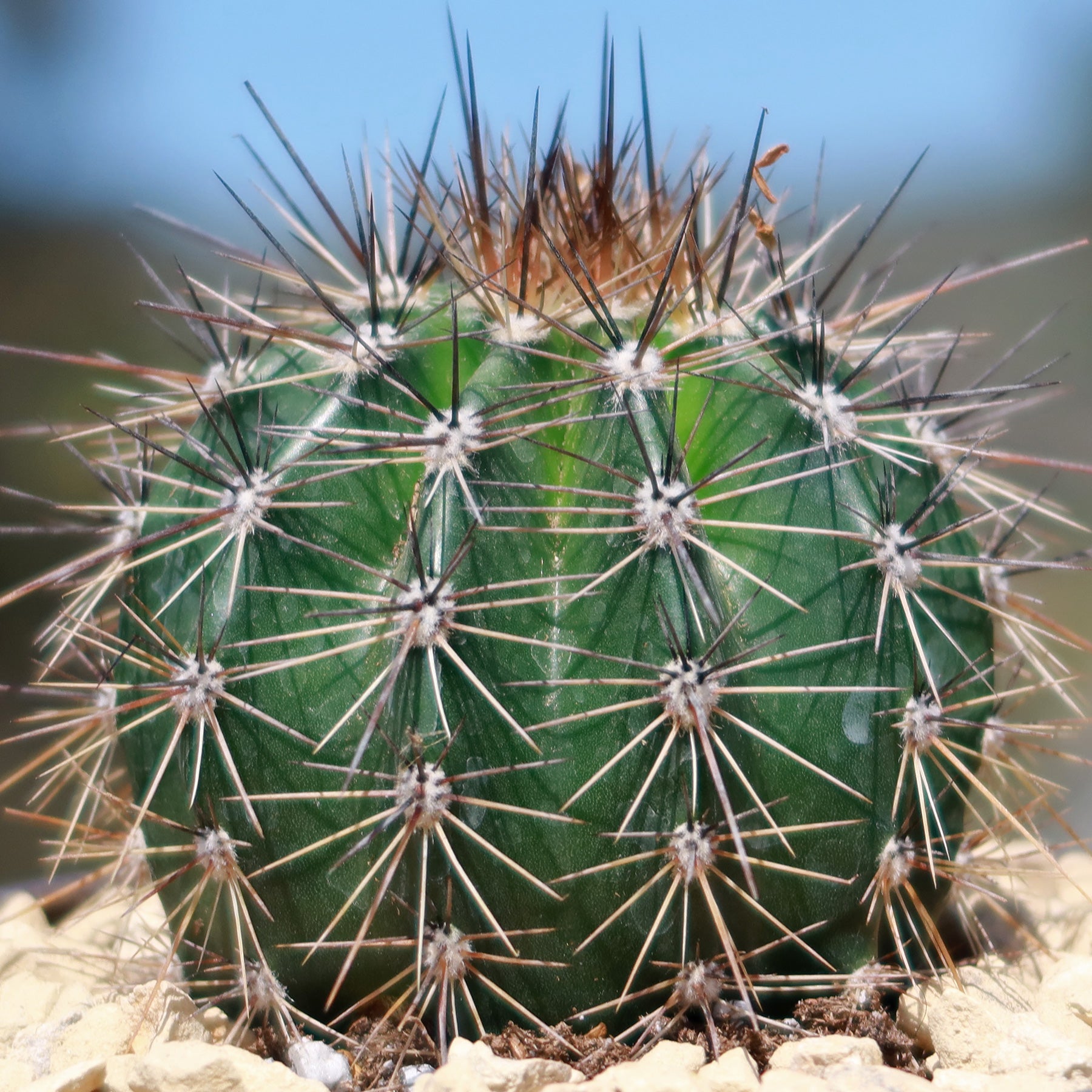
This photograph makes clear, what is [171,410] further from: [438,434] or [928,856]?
[928,856]

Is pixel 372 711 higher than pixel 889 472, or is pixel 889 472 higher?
pixel 889 472

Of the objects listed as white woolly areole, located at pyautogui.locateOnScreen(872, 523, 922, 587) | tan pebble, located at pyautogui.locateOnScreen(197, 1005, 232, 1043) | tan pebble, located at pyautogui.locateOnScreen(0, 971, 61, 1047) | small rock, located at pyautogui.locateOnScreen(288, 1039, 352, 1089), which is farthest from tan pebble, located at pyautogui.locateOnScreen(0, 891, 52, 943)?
white woolly areole, located at pyautogui.locateOnScreen(872, 523, 922, 587)

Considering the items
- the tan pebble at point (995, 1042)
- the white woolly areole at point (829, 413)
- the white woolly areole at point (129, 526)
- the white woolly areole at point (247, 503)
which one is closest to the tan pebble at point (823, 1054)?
the tan pebble at point (995, 1042)

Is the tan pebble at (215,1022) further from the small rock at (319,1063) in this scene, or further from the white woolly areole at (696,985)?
the white woolly areole at (696,985)

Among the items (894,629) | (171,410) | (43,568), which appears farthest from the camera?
(43,568)

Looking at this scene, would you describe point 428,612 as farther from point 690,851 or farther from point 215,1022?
point 215,1022

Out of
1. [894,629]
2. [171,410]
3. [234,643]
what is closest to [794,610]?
[894,629]
